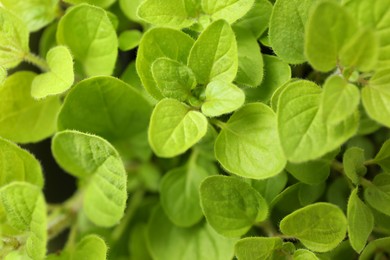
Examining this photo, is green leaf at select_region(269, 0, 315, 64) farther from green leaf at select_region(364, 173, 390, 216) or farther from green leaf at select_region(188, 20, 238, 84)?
green leaf at select_region(364, 173, 390, 216)

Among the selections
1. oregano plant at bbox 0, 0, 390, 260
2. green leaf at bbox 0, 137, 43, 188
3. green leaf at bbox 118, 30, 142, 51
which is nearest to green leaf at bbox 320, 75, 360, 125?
oregano plant at bbox 0, 0, 390, 260

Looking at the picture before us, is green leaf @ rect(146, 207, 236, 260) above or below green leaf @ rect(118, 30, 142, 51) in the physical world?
below

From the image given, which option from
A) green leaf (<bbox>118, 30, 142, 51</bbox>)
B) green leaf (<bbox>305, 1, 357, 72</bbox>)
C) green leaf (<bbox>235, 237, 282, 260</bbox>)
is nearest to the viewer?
green leaf (<bbox>305, 1, 357, 72</bbox>)

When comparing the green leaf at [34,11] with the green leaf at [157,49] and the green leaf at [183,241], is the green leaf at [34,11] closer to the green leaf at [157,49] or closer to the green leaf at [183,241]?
the green leaf at [157,49]

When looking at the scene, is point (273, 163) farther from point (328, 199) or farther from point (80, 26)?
point (80, 26)

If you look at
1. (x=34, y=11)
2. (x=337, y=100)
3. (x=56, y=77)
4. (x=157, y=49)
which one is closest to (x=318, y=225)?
(x=337, y=100)

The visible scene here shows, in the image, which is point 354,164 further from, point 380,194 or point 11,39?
point 11,39

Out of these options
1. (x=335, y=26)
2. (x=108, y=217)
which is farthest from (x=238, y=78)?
(x=108, y=217)
